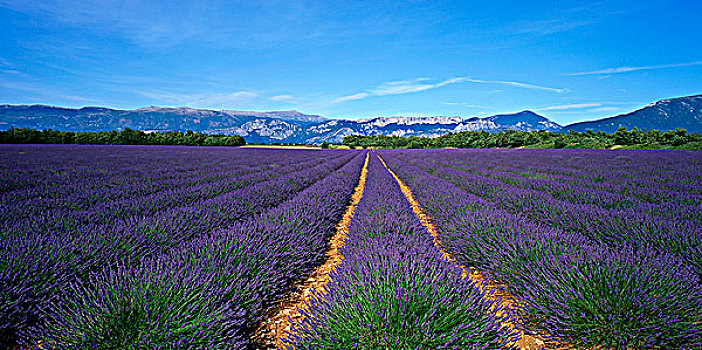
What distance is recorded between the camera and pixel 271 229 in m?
2.96

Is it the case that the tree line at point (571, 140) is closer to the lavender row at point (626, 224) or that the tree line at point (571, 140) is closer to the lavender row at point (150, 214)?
the lavender row at point (626, 224)

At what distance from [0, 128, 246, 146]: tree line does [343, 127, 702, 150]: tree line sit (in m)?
43.1

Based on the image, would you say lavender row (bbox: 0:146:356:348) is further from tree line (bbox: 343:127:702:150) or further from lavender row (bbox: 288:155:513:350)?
tree line (bbox: 343:127:702:150)

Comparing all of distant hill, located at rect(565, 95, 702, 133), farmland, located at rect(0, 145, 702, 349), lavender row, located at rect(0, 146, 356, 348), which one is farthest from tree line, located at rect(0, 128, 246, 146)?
distant hill, located at rect(565, 95, 702, 133)

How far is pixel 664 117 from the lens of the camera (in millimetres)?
147250

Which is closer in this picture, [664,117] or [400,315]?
[400,315]

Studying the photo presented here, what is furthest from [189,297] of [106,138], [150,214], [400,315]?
[106,138]

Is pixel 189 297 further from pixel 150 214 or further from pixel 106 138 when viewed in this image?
pixel 106 138

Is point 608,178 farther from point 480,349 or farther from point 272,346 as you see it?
point 272,346

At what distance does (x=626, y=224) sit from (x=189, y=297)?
410 centimetres

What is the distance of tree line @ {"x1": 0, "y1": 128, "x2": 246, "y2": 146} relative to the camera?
37.0 m

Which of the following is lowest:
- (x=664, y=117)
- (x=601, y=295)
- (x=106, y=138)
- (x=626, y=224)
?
(x=601, y=295)

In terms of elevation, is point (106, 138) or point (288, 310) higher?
point (106, 138)

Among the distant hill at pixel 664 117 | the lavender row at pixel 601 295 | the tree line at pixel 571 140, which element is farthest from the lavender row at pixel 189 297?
the distant hill at pixel 664 117
